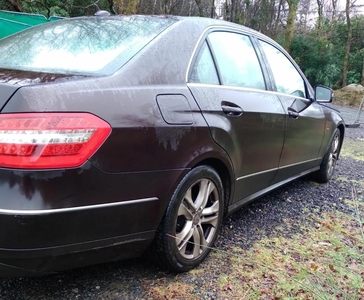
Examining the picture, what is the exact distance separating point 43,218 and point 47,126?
39 centimetres

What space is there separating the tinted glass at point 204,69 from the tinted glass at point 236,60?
9 centimetres

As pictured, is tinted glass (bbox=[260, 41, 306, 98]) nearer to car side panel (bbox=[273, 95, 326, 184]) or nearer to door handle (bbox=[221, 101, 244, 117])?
car side panel (bbox=[273, 95, 326, 184])

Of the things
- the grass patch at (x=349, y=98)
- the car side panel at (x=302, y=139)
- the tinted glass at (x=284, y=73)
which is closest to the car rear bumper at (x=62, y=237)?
the car side panel at (x=302, y=139)

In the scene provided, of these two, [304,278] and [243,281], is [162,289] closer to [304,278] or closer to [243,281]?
[243,281]

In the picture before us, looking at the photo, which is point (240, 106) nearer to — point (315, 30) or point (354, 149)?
point (354, 149)

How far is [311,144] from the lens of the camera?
4.10 metres

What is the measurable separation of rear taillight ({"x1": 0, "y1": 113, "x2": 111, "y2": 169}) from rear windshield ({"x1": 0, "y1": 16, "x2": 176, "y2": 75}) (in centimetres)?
41

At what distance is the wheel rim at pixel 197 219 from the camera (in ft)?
7.69

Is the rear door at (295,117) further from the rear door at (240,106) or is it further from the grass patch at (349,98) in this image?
the grass patch at (349,98)

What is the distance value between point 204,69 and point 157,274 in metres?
1.35

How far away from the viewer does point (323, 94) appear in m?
4.40

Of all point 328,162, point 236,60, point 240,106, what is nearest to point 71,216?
point 240,106

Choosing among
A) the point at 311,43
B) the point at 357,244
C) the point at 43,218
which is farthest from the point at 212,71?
the point at 311,43

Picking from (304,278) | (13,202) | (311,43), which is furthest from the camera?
(311,43)
